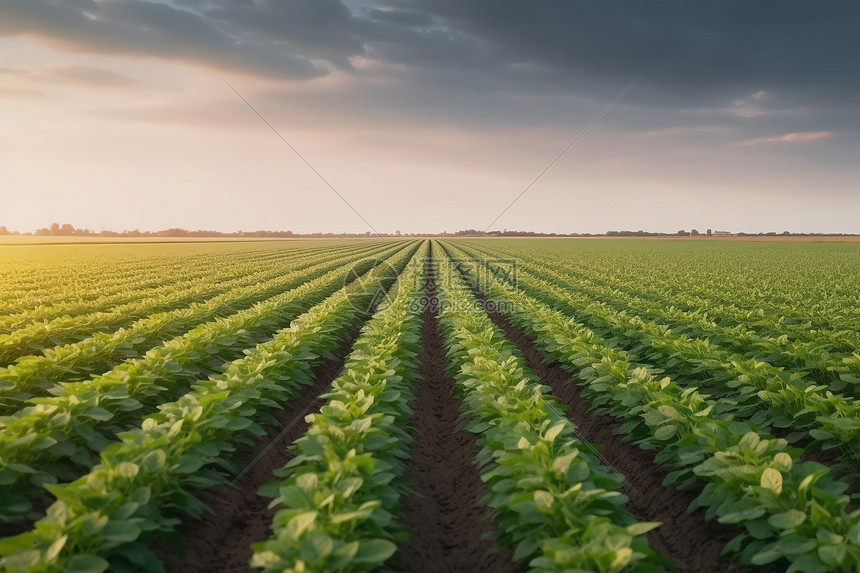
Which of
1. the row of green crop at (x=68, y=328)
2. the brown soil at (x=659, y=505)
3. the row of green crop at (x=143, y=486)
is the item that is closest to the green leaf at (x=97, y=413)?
the row of green crop at (x=143, y=486)

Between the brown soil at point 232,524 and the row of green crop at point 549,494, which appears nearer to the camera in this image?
the row of green crop at point 549,494

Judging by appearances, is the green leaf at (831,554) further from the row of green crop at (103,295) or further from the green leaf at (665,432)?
the row of green crop at (103,295)

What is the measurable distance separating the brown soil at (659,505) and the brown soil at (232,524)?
3470 mm

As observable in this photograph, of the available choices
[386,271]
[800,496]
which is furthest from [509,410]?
[386,271]

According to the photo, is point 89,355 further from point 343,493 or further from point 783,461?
point 783,461

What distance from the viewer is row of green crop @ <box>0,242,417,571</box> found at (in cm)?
303

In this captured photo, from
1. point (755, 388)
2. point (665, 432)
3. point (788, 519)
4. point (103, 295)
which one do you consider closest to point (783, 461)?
point (788, 519)

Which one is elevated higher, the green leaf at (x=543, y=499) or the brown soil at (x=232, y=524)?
the green leaf at (x=543, y=499)

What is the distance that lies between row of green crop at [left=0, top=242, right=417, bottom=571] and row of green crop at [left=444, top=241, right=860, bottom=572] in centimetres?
403

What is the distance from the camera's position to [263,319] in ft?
39.0

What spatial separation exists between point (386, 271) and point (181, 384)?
20576 millimetres

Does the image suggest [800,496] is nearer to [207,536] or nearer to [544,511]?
[544,511]

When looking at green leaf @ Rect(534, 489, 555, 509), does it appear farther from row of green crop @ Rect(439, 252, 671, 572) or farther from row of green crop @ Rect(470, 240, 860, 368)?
row of green crop @ Rect(470, 240, 860, 368)

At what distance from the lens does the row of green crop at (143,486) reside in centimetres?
303
